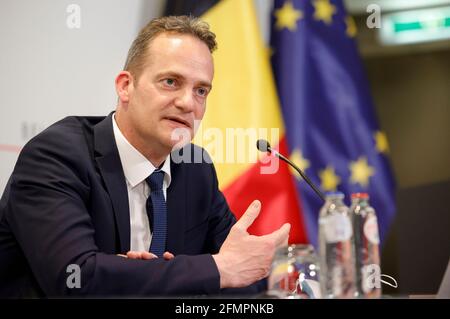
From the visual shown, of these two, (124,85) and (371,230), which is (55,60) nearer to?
(124,85)

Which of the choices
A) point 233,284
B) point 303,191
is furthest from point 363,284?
point 303,191

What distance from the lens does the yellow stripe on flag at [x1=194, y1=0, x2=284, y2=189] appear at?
2.70m

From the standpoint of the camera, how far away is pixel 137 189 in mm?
2035

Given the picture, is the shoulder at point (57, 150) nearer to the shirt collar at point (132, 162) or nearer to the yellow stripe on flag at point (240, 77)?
the shirt collar at point (132, 162)

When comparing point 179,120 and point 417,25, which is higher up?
point 417,25

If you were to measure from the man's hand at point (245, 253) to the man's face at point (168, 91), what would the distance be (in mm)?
545

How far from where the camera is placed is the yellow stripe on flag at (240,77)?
270 centimetres

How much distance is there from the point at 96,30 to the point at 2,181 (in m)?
0.73

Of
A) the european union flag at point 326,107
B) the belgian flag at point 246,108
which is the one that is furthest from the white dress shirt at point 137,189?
the european union flag at point 326,107

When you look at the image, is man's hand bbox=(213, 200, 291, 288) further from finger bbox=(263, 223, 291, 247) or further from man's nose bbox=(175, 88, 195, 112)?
man's nose bbox=(175, 88, 195, 112)

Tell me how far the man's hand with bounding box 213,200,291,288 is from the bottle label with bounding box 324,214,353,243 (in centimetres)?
27

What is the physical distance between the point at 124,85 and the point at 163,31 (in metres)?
0.25

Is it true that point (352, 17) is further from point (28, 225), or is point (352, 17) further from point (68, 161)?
point (28, 225)

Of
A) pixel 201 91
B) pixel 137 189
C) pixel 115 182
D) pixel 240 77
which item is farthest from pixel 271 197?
pixel 115 182
